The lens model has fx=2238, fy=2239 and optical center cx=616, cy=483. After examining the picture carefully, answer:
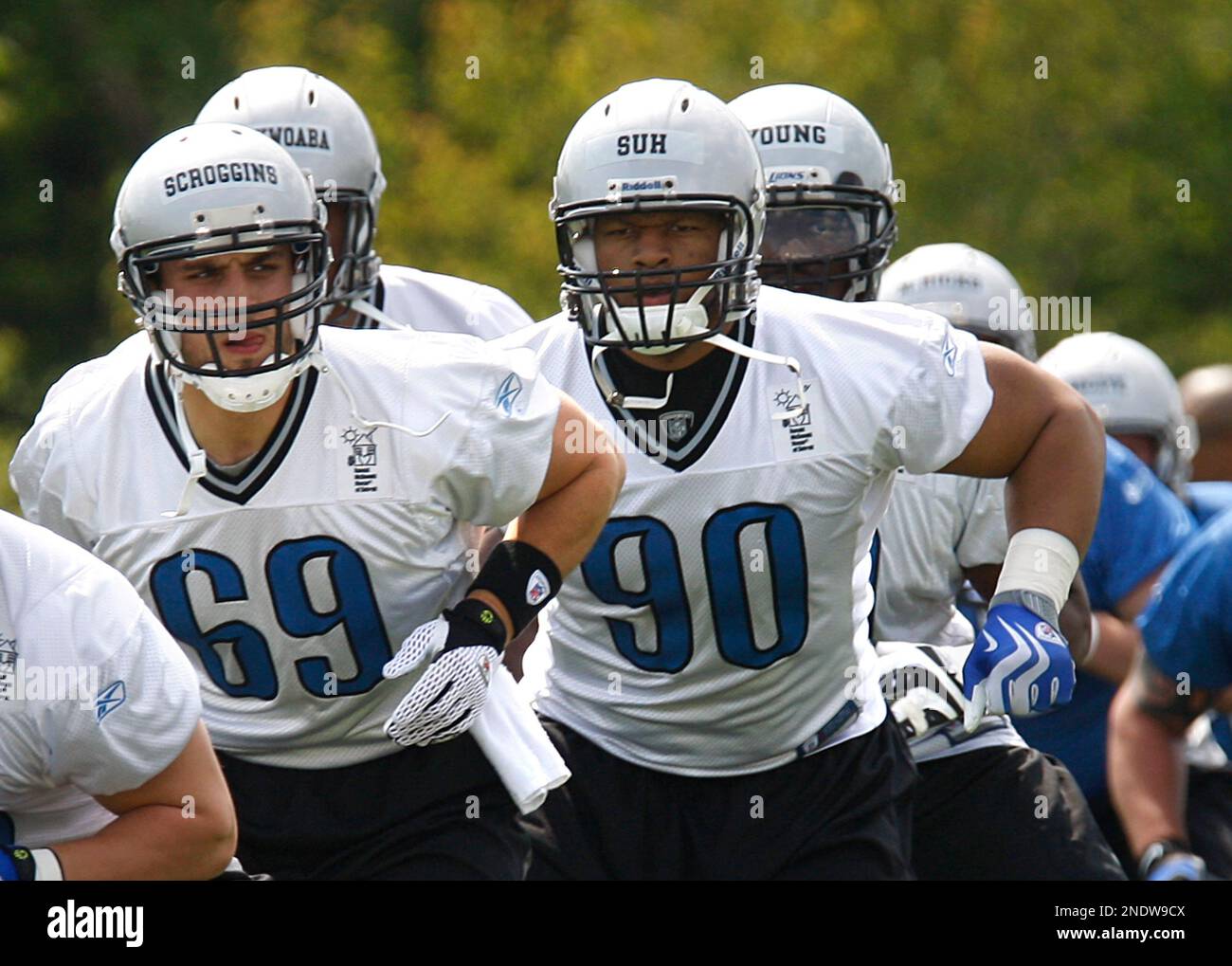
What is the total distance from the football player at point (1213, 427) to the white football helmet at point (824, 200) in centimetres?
315

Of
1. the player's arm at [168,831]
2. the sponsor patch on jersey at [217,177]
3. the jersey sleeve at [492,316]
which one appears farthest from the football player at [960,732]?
the player's arm at [168,831]

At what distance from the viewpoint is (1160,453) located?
6.94 metres

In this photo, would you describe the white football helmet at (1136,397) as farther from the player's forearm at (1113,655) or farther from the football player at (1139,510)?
the player's forearm at (1113,655)

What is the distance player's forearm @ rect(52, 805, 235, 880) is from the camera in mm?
3199

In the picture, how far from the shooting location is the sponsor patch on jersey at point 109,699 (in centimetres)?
318

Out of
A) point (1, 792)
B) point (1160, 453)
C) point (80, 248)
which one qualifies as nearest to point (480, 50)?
point (80, 248)

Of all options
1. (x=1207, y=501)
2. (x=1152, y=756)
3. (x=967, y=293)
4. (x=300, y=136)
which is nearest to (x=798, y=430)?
(x=1152, y=756)

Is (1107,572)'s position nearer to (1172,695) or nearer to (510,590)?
(1172,695)

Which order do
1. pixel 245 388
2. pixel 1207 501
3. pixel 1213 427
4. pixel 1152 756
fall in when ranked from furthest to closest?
pixel 1213 427
pixel 1207 501
pixel 1152 756
pixel 245 388

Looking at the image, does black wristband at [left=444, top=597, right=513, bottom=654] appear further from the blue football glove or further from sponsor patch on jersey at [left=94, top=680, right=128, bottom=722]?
the blue football glove

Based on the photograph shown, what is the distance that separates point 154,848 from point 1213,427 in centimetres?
556

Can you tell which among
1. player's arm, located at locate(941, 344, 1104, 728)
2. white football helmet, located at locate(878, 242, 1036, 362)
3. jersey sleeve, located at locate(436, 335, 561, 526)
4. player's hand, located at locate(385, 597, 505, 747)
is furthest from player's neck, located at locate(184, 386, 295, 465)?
white football helmet, located at locate(878, 242, 1036, 362)

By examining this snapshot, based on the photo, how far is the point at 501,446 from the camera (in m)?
3.86

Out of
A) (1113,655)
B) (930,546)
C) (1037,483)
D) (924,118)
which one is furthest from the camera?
(924,118)
